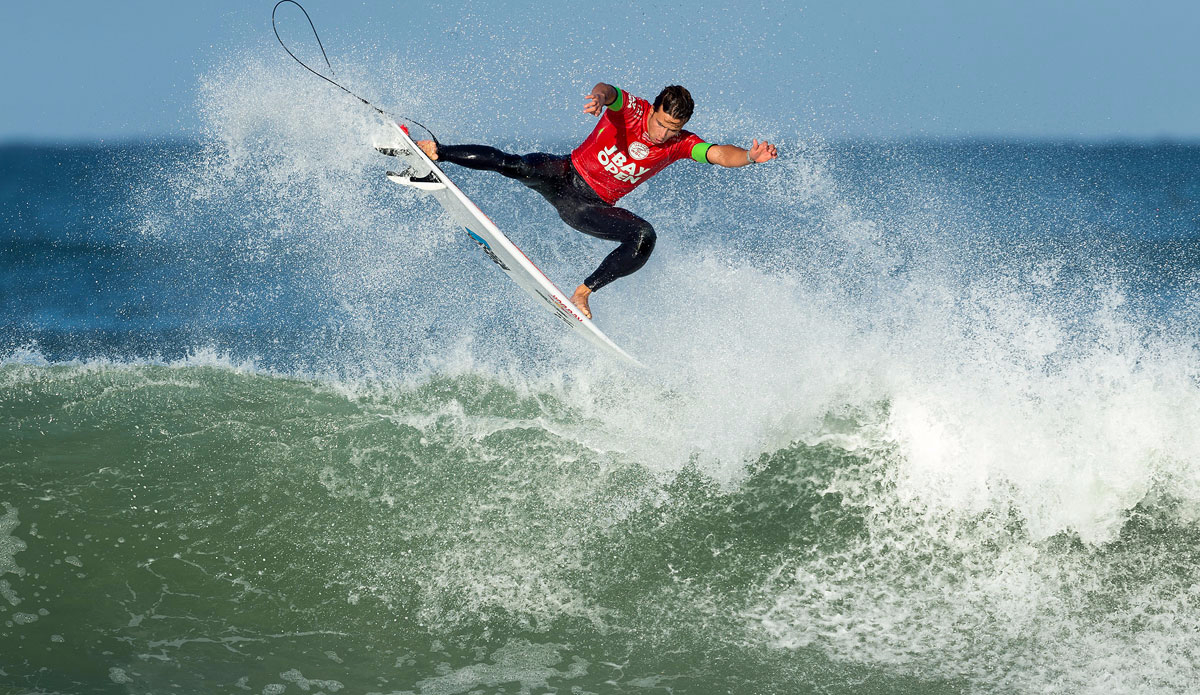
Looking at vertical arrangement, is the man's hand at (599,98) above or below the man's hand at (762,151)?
above

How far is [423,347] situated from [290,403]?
4.27ft

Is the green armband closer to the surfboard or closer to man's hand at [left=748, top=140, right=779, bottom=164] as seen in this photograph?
man's hand at [left=748, top=140, right=779, bottom=164]

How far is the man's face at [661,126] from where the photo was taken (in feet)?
17.2

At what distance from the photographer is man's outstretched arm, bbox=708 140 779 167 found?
4.98 metres

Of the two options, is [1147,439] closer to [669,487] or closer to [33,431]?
[669,487]

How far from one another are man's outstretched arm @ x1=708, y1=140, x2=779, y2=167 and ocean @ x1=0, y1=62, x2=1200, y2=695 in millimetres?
2174

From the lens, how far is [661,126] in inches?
208

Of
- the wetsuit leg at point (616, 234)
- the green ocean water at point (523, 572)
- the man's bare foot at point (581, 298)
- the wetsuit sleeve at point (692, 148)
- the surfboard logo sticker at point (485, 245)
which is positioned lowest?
the green ocean water at point (523, 572)

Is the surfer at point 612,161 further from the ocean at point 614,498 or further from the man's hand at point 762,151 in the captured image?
the ocean at point 614,498

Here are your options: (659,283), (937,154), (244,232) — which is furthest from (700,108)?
(659,283)

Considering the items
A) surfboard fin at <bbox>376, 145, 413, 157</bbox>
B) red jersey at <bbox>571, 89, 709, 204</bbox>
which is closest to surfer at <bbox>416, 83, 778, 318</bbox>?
red jersey at <bbox>571, 89, 709, 204</bbox>

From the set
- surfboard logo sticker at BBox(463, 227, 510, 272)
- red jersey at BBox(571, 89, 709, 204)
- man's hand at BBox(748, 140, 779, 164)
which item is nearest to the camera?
man's hand at BBox(748, 140, 779, 164)

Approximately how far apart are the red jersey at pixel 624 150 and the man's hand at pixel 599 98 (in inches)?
3.2

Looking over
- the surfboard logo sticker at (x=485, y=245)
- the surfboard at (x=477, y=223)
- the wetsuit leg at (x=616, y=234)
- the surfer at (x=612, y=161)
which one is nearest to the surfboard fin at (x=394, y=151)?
the surfboard at (x=477, y=223)
